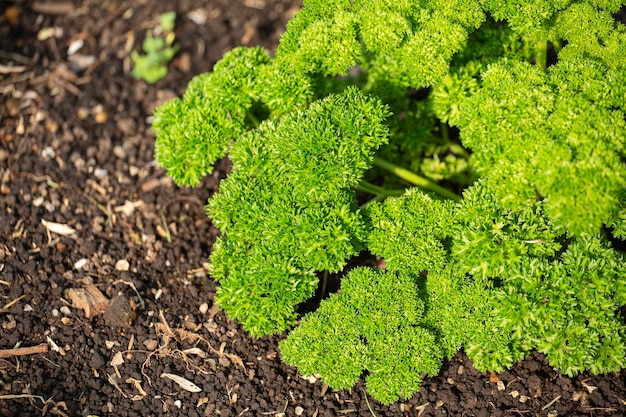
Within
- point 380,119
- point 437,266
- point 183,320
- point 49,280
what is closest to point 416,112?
point 380,119

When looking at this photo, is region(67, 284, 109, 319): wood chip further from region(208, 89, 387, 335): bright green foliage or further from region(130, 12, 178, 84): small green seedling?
region(130, 12, 178, 84): small green seedling

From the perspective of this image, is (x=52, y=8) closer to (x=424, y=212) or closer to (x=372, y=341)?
(x=424, y=212)

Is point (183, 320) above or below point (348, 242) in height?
below

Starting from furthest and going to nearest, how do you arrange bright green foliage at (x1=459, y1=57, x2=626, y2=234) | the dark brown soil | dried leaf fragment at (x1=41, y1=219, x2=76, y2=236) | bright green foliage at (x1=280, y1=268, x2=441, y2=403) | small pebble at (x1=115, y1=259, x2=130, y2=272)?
dried leaf fragment at (x1=41, y1=219, x2=76, y2=236)
small pebble at (x1=115, y1=259, x2=130, y2=272)
the dark brown soil
bright green foliage at (x1=280, y1=268, x2=441, y2=403)
bright green foliage at (x1=459, y1=57, x2=626, y2=234)

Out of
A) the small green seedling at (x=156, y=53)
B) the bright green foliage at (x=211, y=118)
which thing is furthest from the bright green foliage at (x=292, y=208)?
the small green seedling at (x=156, y=53)

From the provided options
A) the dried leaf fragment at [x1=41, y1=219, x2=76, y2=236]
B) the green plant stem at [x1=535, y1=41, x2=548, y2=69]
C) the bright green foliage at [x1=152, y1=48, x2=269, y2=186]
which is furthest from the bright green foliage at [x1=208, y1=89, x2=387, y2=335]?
the dried leaf fragment at [x1=41, y1=219, x2=76, y2=236]

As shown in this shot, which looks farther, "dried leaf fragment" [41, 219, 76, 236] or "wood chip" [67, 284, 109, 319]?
"dried leaf fragment" [41, 219, 76, 236]

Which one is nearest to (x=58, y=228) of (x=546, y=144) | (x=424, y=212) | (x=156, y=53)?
(x=156, y=53)

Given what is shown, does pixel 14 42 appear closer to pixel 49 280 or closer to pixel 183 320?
pixel 49 280
